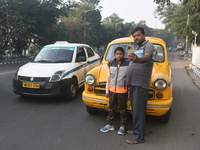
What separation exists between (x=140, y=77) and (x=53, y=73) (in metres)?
2.93

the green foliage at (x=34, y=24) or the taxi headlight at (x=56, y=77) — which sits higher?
the green foliage at (x=34, y=24)

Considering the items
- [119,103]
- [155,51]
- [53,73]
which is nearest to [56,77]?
[53,73]

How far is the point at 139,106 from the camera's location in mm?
3014

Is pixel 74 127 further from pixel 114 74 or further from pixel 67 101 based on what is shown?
pixel 67 101

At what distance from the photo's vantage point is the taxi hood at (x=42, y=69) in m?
5.12

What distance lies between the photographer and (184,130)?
3.64 meters

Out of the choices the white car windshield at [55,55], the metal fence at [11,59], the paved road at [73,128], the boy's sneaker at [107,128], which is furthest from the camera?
the metal fence at [11,59]

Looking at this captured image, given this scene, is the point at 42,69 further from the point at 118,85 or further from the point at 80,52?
the point at 118,85

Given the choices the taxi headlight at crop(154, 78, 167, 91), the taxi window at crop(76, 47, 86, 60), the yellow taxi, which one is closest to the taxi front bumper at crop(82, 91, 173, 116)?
the yellow taxi

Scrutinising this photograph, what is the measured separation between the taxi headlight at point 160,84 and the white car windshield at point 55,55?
3300 millimetres

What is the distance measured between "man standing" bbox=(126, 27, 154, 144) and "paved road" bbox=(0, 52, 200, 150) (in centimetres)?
46

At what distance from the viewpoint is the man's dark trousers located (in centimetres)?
297

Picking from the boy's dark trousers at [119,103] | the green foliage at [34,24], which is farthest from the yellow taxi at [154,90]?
the green foliage at [34,24]

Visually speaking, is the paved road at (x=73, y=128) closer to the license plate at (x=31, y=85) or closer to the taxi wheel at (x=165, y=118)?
the taxi wheel at (x=165, y=118)
